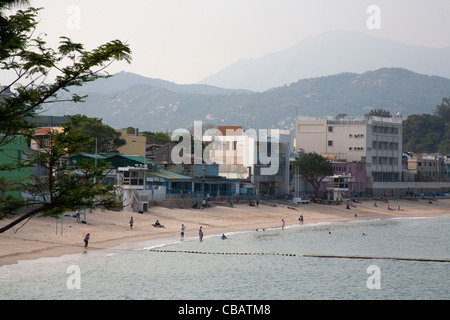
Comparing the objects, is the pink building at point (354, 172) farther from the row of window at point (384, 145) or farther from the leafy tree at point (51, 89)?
the leafy tree at point (51, 89)

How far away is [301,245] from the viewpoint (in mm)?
62062

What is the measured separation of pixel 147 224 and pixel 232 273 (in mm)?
19769

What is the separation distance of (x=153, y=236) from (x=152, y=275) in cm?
1480

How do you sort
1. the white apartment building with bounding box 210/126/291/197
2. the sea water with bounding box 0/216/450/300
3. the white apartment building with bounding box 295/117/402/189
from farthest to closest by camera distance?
the white apartment building with bounding box 295/117/402/189, the white apartment building with bounding box 210/126/291/197, the sea water with bounding box 0/216/450/300

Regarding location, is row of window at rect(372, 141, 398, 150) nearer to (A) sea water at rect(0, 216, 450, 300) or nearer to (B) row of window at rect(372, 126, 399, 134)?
(B) row of window at rect(372, 126, 399, 134)

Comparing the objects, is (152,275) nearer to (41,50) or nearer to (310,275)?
(310,275)

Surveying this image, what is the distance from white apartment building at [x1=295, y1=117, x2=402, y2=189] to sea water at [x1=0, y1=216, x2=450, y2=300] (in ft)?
228

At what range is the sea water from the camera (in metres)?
39.1

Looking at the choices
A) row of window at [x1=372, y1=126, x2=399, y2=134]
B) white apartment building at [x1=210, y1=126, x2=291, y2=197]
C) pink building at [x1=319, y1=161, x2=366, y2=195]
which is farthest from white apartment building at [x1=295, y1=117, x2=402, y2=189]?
white apartment building at [x1=210, y1=126, x2=291, y2=197]

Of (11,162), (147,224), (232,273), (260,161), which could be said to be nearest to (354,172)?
(260,161)

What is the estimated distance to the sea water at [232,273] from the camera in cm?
3907

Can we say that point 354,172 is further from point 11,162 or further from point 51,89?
point 51,89

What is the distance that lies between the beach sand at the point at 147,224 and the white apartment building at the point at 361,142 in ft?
90.3

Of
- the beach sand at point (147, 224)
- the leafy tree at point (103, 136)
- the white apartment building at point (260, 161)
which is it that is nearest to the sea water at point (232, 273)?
the beach sand at point (147, 224)
